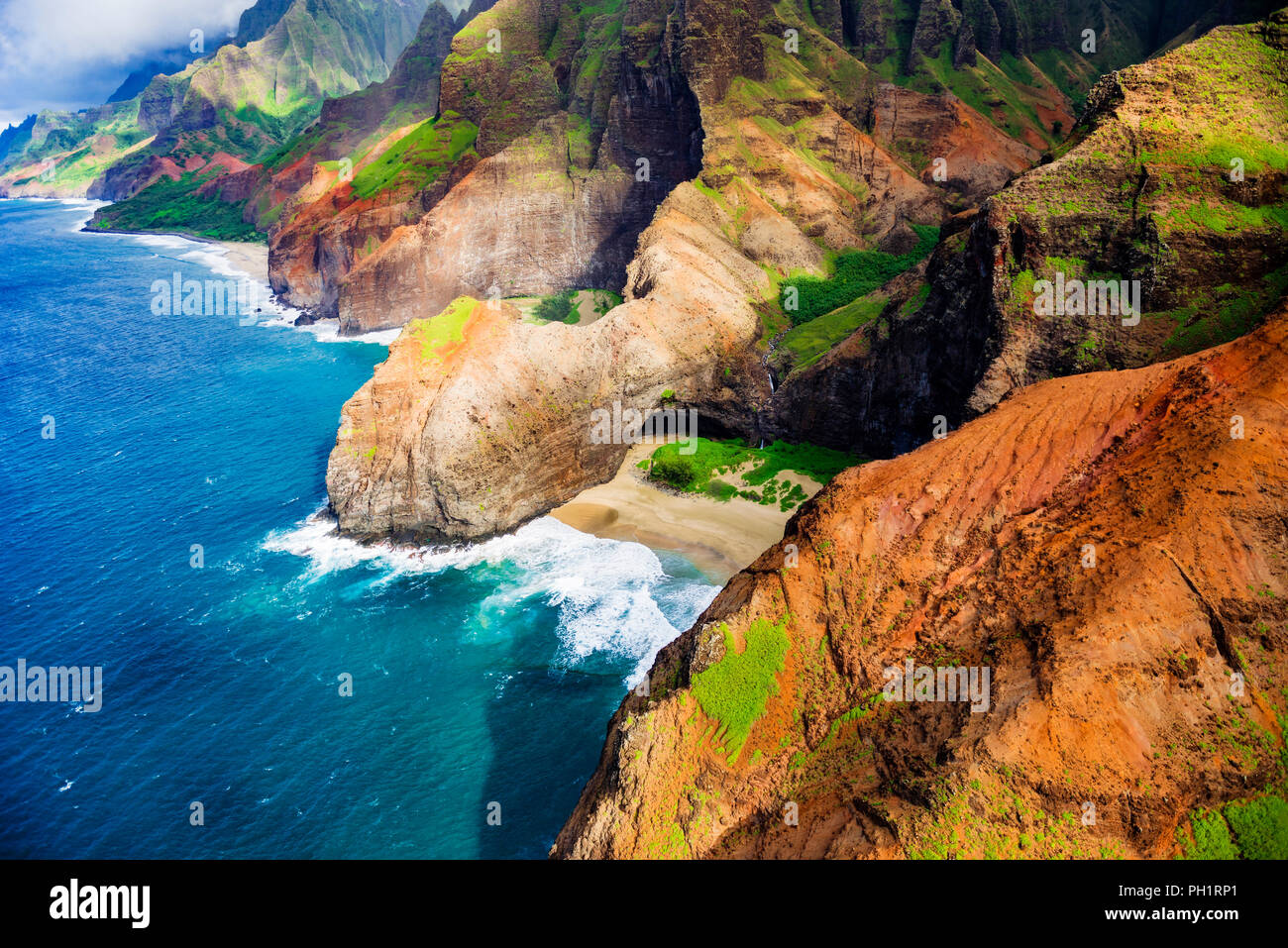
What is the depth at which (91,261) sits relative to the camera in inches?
5778

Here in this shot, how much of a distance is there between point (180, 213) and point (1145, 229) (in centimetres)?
20626

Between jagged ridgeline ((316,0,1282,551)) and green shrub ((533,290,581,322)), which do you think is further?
green shrub ((533,290,581,322))

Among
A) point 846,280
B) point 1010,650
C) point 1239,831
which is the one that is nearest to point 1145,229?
point 1010,650

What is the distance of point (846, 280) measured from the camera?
69.8 metres

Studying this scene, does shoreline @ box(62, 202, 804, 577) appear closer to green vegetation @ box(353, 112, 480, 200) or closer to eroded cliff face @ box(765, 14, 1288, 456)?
eroded cliff face @ box(765, 14, 1288, 456)

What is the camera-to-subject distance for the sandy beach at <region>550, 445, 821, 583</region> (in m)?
46.7

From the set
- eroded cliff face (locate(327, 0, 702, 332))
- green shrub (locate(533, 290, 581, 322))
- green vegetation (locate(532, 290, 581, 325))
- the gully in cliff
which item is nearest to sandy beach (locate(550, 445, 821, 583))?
the gully in cliff

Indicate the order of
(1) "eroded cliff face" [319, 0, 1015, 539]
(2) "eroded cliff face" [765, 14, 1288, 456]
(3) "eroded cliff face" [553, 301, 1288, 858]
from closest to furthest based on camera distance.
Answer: (3) "eroded cliff face" [553, 301, 1288, 858] → (2) "eroded cliff face" [765, 14, 1288, 456] → (1) "eroded cliff face" [319, 0, 1015, 539]

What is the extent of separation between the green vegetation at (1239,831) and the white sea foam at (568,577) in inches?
939

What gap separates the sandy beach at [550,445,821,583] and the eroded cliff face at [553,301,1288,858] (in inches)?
695

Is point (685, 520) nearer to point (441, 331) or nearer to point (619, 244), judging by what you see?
point (441, 331)

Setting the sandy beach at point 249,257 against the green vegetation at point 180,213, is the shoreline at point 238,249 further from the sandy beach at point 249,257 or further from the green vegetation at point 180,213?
the green vegetation at point 180,213

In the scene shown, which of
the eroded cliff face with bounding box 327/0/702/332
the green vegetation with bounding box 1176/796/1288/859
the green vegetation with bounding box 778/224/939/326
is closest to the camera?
the green vegetation with bounding box 1176/796/1288/859
